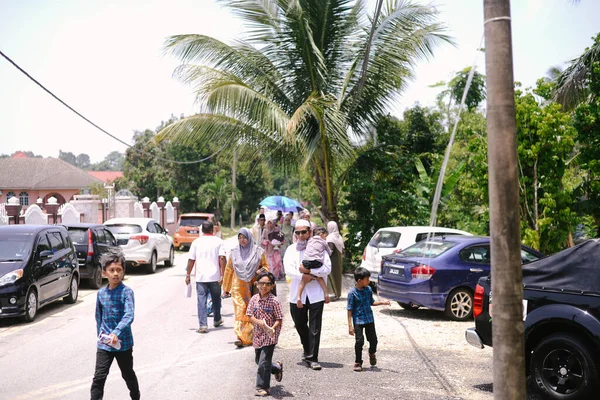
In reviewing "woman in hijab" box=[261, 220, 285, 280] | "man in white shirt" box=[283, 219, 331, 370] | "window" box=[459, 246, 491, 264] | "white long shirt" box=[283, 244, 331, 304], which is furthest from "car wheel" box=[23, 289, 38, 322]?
"window" box=[459, 246, 491, 264]

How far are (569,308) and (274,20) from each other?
A: 12.9m

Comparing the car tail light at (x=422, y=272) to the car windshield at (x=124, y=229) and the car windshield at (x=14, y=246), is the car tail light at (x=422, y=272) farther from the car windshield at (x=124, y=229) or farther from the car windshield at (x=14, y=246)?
the car windshield at (x=124, y=229)

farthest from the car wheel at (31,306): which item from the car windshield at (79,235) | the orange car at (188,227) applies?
the orange car at (188,227)

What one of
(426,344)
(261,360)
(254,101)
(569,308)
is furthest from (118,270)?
(254,101)

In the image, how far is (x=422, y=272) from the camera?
449 inches

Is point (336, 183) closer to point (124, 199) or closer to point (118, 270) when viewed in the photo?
point (118, 270)

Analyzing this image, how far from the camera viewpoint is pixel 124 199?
111ft

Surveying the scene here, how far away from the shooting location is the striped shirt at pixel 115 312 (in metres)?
6.01

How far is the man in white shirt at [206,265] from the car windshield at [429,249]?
3528mm

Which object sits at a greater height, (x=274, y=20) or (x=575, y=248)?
(x=274, y=20)

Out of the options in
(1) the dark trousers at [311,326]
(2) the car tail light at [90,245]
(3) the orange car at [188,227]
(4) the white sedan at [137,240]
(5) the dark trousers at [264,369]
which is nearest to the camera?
(5) the dark trousers at [264,369]

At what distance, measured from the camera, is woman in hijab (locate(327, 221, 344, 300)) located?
13.4m

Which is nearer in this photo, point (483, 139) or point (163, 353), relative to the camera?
point (163, 353)

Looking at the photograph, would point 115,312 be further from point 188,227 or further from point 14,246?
point 188,227
